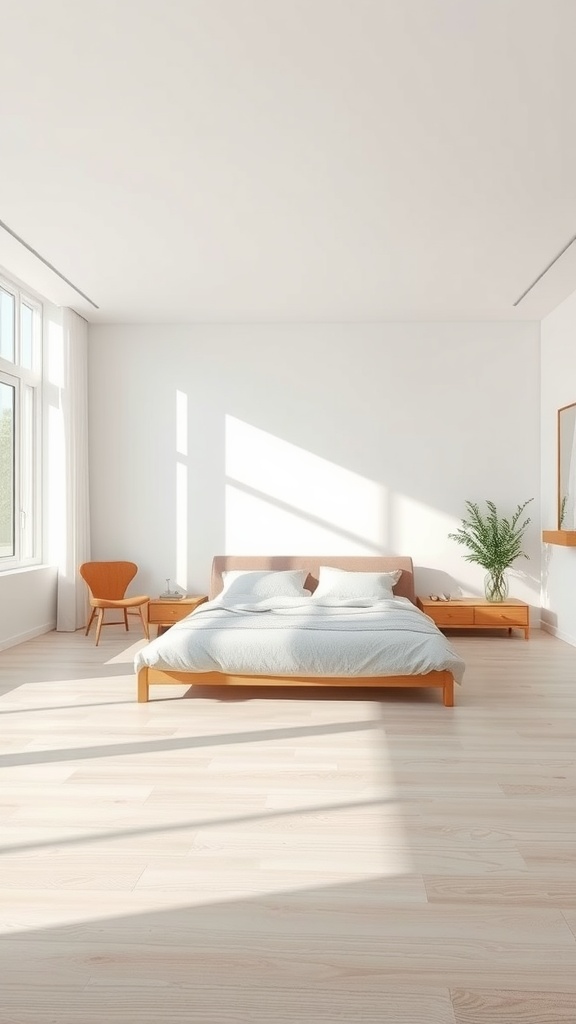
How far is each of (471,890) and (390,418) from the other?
5742 millimetres

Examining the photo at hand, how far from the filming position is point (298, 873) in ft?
8.20

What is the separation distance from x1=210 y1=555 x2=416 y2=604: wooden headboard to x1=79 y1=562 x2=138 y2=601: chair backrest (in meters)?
0.82

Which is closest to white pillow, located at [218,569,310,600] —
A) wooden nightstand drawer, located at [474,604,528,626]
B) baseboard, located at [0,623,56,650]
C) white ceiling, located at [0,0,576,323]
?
wooden nightstand drawer, located at [474,604,528,626]

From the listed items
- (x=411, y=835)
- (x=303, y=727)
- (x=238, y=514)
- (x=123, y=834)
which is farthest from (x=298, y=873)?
(x=238, y=514)

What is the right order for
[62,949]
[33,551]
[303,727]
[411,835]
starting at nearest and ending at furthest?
[62,949]
[411,835]
[303,727]
[33,551]

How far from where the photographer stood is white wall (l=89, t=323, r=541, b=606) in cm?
769

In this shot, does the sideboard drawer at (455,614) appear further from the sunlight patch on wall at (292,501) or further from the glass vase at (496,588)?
the sunlight patch on wall at (292,501)

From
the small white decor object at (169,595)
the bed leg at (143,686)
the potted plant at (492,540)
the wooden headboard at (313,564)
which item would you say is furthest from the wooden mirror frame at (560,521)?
the bed leg at (143,686)

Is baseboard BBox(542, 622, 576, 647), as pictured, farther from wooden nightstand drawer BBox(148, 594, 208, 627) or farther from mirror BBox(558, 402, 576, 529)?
wooden nightstand drawer BBox(148, 594, 208, 627)

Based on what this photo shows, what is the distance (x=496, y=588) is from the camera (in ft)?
24.0

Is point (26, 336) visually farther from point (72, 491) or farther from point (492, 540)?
point (492, 540)

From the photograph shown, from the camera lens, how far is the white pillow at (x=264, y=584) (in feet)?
22.4

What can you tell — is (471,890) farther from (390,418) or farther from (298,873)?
(390,418)

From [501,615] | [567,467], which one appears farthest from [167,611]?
[567,467]
